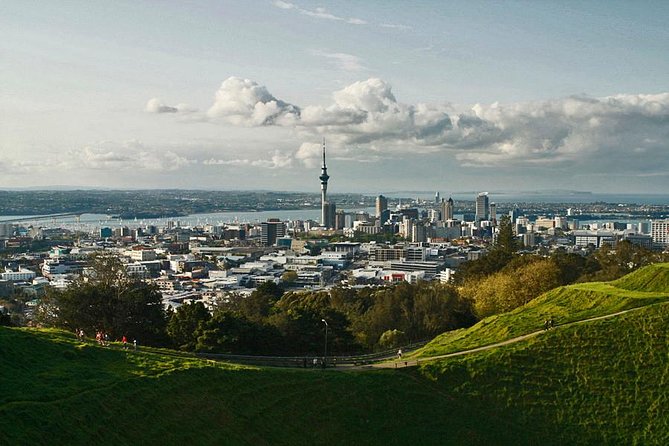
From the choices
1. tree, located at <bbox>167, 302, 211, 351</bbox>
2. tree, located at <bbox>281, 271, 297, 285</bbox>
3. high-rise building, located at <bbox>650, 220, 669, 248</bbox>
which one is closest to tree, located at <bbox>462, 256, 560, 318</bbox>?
tree, located at <bbox>167, 302, 211, 351</bbox>

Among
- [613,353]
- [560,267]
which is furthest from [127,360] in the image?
[560,267]

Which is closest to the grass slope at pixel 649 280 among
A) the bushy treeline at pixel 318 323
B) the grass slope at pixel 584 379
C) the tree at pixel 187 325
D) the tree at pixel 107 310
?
the grass slope at pixel 584 379

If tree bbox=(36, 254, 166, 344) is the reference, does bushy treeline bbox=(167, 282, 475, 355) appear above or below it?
below

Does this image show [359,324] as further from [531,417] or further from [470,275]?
[531,417]

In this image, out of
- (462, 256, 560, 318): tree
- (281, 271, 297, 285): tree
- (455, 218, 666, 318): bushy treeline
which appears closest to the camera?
(462, 256, 560, 318): tree

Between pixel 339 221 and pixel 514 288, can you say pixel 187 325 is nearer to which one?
pixel 514 288

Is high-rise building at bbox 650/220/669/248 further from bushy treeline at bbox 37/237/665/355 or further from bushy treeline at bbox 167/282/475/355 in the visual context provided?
bushy treeline at bbox 167/282/475/355

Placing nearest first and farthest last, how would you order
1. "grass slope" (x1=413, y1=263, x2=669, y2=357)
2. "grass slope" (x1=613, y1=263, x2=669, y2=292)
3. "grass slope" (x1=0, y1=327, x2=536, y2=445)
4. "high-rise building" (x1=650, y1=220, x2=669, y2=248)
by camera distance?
"grass slope" (x1=0, y1=327, x2=536, y2=445)
"grass slope" (x1=413, y1=263, x2=669, y2=357)
"grass slope" (x1=613, y1=263, x2=669, y2=292)
"high-rise building" (x1=650, y1=220, x2=669, y2=248)
